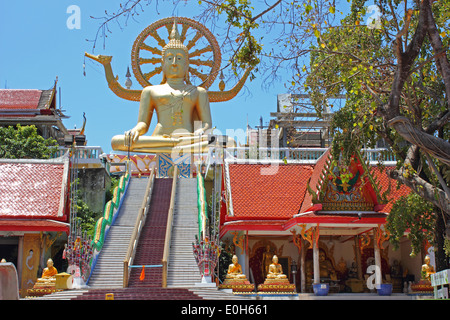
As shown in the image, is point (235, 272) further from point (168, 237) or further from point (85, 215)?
point (85, 215)

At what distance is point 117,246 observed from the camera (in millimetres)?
17141

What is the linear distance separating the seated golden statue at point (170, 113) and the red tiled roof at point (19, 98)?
8.91 m

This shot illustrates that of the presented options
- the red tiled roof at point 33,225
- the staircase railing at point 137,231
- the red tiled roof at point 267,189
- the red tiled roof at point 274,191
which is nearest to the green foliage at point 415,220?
the red tiled roof at point 274,191

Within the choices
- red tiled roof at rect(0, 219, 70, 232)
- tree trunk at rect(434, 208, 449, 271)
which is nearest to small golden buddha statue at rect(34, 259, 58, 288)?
red tiled roof at rect(0, 219, 70, 232)

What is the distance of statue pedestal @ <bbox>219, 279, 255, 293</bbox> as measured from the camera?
51.9 feet

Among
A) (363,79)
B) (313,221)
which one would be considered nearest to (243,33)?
(363,79)

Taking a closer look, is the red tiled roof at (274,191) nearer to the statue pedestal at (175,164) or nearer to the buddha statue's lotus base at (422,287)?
the buddha statue's lotus base at (422,287)

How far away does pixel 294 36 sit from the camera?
9305 millimetres

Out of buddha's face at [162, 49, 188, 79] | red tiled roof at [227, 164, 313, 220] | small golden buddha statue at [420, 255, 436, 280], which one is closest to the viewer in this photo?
small golden buddha statue at [420, 255, 436, 280]

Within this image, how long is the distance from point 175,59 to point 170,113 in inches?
95.0

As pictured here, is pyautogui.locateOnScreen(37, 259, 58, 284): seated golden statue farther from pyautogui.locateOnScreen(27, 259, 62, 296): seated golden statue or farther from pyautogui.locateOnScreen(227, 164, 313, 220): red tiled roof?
pyautogui.locateOnScreen(227, 164, 313, 220): red tiled roof

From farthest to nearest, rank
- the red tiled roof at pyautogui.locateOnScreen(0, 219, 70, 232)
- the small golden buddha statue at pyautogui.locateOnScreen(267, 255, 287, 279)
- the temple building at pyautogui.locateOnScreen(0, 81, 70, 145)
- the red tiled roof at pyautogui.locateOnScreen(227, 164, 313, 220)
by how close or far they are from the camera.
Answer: the temple building at pyautogui.locateOnScreen(0, 81, 70, 145) < the red tiled roof at pyautogui.locateOnScreen(227, 164, 313, 220) < the red tiled roof at pyautogui.locateOnScreen(0, 219, 70, 232) < the small golden buddha statue at pyautogui.locateOnScreen(267, 255, 287, 279)
